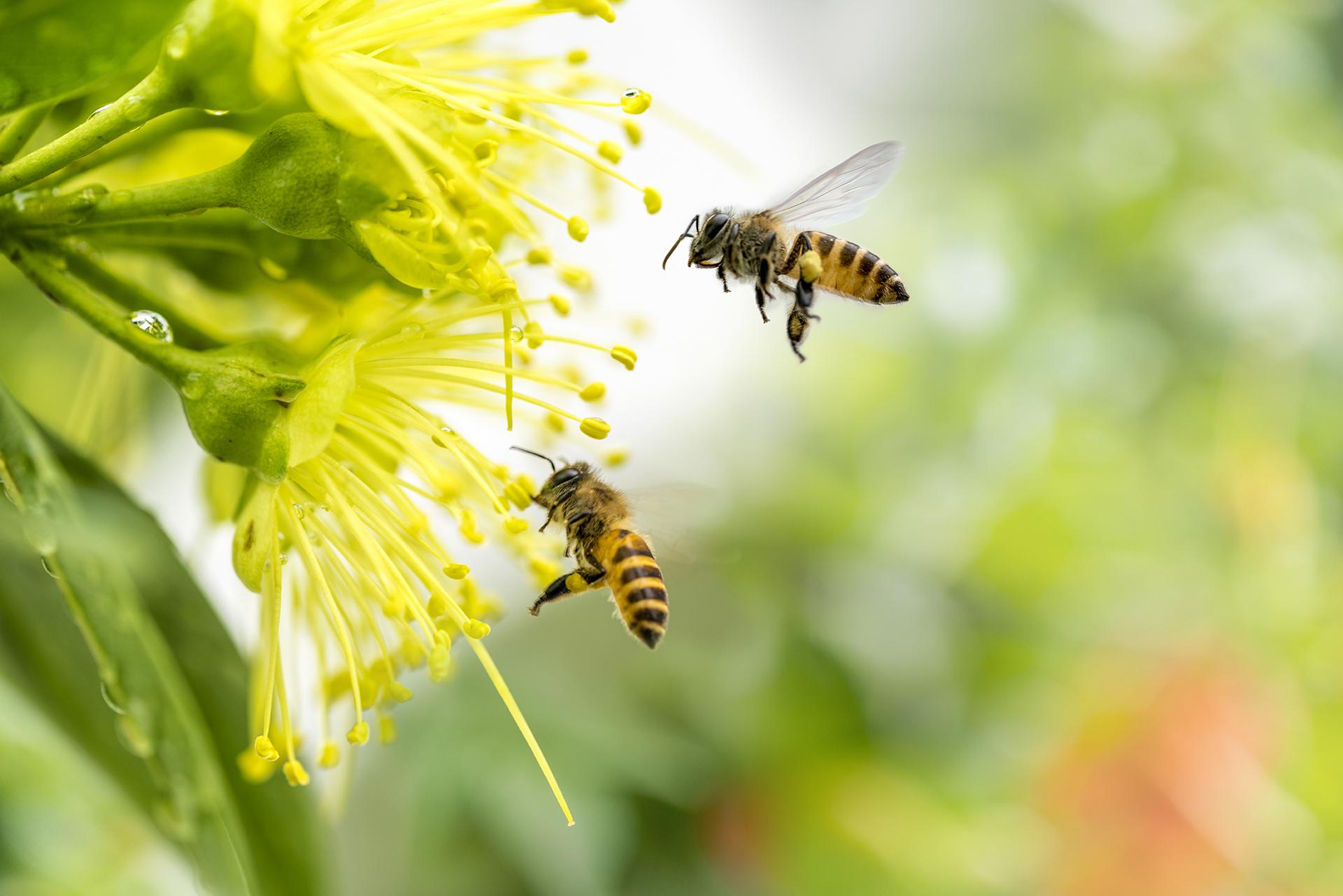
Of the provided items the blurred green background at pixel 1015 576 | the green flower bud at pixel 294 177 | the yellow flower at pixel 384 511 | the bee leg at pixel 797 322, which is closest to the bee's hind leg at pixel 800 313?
the bee leg at pixel 797 322

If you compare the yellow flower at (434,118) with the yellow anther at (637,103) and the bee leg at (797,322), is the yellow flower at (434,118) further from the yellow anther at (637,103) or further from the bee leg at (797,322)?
the bee leg at (797,322)

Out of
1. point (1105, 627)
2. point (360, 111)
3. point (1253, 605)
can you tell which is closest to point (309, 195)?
point (360, 111)

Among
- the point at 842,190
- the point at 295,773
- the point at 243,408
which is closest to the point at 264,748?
the point at 295,773

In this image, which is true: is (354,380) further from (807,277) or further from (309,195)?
(807,277)

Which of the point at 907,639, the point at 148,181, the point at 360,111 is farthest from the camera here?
the point at 907,639

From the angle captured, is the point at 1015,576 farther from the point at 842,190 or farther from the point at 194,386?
the point at 194,386

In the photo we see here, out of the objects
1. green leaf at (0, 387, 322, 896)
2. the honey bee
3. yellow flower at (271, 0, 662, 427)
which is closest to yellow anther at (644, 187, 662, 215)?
yellow flower at (271, 0, 662, 427)
